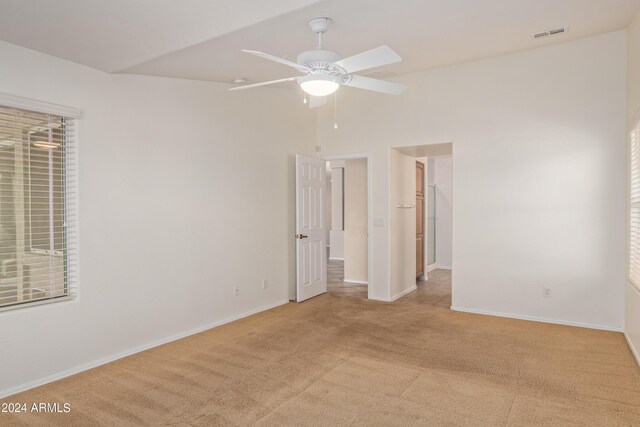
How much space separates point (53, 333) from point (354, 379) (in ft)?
7.70

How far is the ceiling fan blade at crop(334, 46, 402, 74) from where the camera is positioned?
2.42 m

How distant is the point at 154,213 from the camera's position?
3.83m

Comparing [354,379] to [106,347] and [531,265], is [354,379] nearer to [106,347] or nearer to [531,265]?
[106,347]

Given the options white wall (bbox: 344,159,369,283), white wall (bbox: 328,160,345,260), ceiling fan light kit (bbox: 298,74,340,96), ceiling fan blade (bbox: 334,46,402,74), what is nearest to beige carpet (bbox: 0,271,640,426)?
ceiling fan light kit (bbox: 298,74,340,96)

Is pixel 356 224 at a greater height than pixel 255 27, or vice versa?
pixel 255 27

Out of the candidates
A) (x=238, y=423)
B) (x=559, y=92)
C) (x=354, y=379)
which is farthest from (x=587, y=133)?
(x=238, y=423)

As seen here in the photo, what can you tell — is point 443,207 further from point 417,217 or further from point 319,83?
point 319,83

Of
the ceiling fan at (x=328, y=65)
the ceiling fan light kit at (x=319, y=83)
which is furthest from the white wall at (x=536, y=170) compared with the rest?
the ceiling fan light kit at (x=319, y=83)

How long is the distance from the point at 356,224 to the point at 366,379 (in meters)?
Answer: 3.99

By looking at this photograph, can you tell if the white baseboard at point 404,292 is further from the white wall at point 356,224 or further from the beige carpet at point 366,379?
the beige carpet at point 366,379

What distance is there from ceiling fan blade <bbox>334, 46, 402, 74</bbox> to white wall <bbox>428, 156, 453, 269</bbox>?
6333 mm

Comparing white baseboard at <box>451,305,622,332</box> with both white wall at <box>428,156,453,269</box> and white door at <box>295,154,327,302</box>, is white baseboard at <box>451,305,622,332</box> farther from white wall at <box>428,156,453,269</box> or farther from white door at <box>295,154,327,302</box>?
white wall at <box>428,156,453,269</box>

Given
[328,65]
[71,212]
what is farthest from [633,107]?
[71,212]

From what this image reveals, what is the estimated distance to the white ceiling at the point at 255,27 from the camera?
2.52 m
